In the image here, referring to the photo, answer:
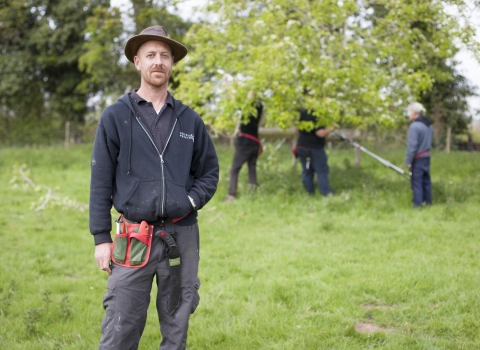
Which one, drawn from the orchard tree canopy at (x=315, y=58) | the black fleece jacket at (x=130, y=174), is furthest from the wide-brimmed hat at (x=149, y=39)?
the orchard tree canopy at (x=315, y=58)

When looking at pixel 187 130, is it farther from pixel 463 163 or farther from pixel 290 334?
pixel 463 163

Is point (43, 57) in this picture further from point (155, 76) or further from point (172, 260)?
point (172, 260)

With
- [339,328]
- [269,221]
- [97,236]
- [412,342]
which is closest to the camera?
[97,236]

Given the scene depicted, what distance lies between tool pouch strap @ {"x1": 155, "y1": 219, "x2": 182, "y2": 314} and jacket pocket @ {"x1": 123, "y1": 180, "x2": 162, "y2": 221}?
5.5 inches

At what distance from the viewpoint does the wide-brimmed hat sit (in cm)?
298

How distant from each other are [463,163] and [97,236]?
1307 cm

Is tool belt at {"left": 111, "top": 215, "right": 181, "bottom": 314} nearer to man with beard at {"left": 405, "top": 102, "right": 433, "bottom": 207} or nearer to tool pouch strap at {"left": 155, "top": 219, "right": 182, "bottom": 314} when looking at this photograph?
tool pouch strap at {"left": 155, "top": 219, "right": 182, "bottom": 314}

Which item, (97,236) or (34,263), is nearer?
(97,236)

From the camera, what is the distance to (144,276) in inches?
117

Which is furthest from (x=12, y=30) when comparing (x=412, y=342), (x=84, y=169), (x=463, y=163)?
(x=412, y=342)

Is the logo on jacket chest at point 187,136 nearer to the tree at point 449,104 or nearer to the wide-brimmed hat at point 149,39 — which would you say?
the wide-brimmed hat at point 149,39

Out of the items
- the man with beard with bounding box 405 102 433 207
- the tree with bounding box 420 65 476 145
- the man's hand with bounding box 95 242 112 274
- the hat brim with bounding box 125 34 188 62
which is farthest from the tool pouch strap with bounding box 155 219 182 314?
the tree with bounding box 420 65 476 145

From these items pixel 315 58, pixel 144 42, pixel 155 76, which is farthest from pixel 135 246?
pixel 315 58

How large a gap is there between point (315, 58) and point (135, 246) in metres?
7.58
